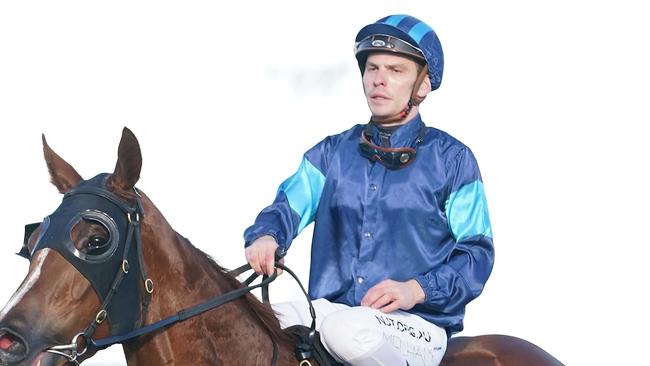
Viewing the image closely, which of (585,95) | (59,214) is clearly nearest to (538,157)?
(585,95)

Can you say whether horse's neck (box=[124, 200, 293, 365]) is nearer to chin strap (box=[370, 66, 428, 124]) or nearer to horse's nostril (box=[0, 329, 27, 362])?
horse's nostril (box=[0, 329, 27, 362])

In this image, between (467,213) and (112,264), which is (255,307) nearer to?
(112,264)

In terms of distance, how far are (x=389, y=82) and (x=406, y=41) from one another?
0.14 meters

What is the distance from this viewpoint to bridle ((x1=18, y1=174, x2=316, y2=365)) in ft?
8.29

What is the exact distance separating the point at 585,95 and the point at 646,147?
1.77 ft

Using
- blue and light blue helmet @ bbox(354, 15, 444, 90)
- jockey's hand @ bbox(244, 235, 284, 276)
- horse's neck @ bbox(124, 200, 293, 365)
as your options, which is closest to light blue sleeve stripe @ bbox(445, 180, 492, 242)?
blue and light blue helmet @ bbox(354, 15, 444, 90)

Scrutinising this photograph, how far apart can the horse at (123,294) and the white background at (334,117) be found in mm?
3503

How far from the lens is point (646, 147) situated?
7.14 meters

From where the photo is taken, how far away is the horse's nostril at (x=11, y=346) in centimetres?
242

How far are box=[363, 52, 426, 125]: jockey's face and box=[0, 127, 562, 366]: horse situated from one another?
0.76 meters

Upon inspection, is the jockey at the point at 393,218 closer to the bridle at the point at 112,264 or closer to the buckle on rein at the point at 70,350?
the bridle at the point at 112,264

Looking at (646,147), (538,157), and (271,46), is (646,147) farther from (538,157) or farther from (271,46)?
(271,46)

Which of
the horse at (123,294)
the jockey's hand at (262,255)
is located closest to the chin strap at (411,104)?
the jockey's hand at (262,255)

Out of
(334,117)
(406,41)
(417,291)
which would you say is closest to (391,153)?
(406,41)
